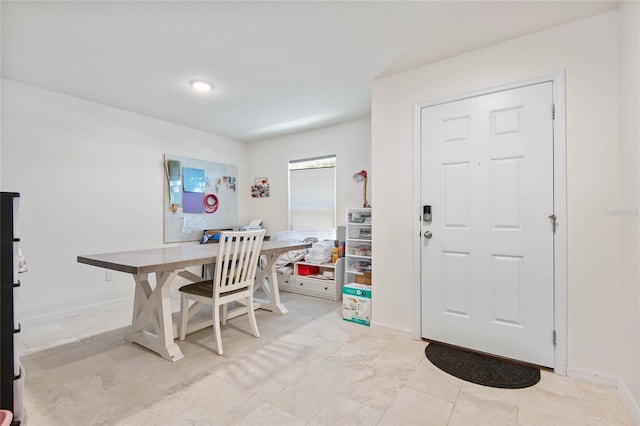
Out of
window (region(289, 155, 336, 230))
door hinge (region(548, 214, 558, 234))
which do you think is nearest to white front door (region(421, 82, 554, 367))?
door hinge (region(548, 214, 558, 234))

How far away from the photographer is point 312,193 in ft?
15.1

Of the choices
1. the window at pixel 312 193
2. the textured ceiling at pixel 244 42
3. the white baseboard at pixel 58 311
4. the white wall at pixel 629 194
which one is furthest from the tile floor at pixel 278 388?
the textured ceiling at pixel 244 42

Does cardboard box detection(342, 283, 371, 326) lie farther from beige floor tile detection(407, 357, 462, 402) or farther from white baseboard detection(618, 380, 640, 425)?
white baseboard detection(618, 380, 640, 425)

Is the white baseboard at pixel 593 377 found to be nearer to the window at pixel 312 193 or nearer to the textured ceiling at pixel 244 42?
the textured ceiling at pixel 244 42

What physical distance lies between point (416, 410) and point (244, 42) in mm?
2664

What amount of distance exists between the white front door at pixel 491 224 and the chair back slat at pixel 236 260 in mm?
1457

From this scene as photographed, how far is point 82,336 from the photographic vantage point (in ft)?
8.74

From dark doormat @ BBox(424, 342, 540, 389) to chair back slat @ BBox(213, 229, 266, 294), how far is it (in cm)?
159

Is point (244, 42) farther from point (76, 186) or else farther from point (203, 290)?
point (76, 186)

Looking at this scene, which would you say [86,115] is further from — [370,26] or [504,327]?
[504,327]

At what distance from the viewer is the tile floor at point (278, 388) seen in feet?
5.25

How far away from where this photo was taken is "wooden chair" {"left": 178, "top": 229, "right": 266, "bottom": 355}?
7.75 feet

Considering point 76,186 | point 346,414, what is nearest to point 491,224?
point 346,414

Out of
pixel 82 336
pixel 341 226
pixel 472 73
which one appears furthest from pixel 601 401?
pixel 82 336
